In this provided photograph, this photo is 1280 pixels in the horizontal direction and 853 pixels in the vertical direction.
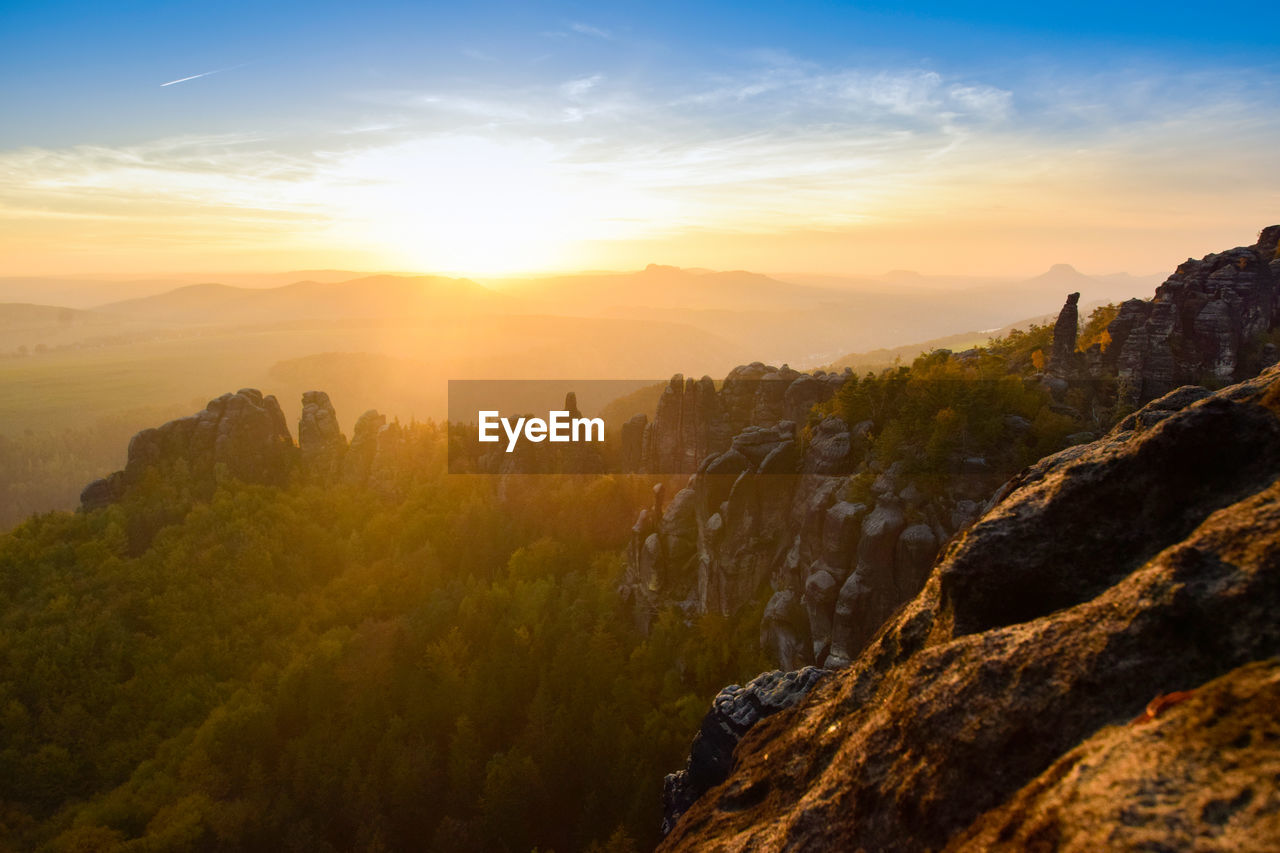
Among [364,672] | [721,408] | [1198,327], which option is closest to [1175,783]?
[1198,327]

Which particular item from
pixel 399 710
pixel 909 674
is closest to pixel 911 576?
pixel 909 674

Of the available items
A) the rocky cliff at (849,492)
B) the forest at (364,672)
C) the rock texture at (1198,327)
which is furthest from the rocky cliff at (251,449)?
the rock texture at (1198,327)

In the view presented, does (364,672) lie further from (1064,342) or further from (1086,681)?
(1064,342)

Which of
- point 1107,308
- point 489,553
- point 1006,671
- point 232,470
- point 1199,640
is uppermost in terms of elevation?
point 1107,308

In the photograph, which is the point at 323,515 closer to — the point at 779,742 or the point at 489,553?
the point at 489,553

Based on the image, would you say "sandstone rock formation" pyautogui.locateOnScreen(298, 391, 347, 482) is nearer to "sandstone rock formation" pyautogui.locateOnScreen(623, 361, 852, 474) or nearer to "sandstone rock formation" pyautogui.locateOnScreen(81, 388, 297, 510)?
"sandstone rock formation" pyautogui.locateOnScreen(81, 388, 297, 510)

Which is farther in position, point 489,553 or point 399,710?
point 489,553
